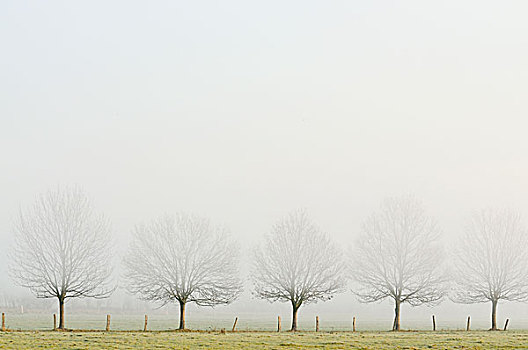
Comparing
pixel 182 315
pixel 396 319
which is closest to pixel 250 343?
pixel 182 315

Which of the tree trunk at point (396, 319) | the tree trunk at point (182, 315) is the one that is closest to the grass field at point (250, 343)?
the tree trunk at point (182, 315)

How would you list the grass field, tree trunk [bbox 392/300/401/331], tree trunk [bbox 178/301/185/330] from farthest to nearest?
tree trunk [bbox 392/300/401/331] < tree trunk [bbox 178/301/185/330] < the grass field

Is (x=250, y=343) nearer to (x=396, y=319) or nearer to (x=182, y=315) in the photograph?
(x=182, y=315)

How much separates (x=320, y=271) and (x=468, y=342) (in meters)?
26.4

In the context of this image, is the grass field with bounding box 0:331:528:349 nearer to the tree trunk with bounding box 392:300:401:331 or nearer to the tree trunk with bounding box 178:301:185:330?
the tree trunk with bounding box 178:301:185:330

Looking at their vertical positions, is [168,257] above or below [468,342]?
above

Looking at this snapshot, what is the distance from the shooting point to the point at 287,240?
243 feet

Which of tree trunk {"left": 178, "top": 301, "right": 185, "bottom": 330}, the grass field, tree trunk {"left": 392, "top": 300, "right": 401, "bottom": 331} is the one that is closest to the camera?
the grass field

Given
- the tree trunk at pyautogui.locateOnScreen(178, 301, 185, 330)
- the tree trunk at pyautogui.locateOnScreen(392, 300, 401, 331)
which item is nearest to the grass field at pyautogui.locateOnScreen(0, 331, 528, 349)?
Answer: the tree trunk at pyautogui.locateOnScreen(178, 301, 185, 330)

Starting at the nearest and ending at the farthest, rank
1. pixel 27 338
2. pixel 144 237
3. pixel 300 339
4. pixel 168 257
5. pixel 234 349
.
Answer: pixel 234 349, pixel 27 338, pixel 300 339, pixel 168 257, pixel 144 237

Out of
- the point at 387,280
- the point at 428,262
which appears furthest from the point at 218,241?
the point at 428,262

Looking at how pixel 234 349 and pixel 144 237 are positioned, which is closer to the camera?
pixel 234 349

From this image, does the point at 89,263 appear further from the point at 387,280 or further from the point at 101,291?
the point at 387,280

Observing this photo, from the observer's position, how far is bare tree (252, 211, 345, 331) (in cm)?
6781
